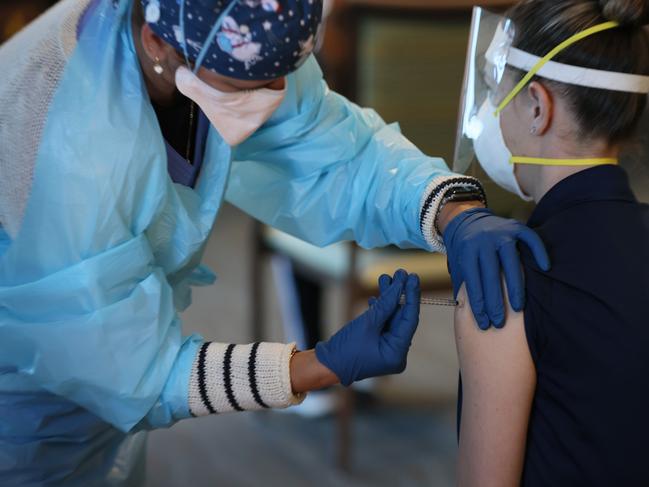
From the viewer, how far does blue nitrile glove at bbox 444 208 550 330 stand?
992mm

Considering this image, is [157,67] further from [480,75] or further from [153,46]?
[480,75]

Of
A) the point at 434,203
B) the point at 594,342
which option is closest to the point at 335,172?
the point at 434,203

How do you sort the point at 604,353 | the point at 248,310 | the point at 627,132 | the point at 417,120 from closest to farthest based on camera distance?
the point at 604,353 → the point at 627,132 → the point at 417,120 → the point at 248,310

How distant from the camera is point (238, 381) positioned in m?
1.09

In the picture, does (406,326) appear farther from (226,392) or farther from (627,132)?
(627,132)

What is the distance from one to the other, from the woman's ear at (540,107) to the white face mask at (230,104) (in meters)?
0.33

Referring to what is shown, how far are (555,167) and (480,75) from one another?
0.22 metres

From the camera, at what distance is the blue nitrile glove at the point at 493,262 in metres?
0.99

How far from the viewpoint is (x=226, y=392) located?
1.09 metres

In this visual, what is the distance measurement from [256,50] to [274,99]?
109 mm

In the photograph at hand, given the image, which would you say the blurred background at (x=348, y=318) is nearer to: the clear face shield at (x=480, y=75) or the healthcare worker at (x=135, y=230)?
the clear face shield at (x=480, y=75)

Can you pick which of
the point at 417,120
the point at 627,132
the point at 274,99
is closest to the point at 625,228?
the point at 627,132

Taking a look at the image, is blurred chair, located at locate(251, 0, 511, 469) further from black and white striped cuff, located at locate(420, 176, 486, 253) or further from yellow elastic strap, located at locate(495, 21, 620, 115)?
yellow elastic strap, located at locate(495, 21, 620, 115)

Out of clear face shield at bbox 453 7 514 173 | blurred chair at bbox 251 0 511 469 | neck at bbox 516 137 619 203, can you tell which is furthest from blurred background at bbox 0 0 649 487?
neck at bbox 516 137 619 203
